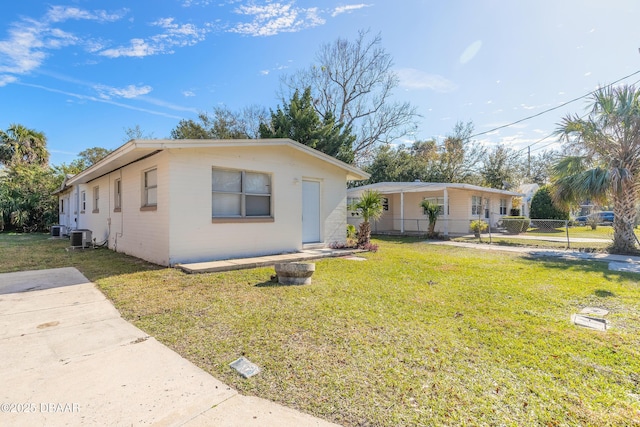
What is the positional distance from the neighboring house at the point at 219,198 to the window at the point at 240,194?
1.0 inches

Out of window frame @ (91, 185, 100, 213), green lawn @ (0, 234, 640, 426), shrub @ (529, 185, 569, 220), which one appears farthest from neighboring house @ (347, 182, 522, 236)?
window frame @ (91, 185, 100, 213)

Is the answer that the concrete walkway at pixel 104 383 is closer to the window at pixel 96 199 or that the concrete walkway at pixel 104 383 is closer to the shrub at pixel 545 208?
the window at pixel 96 199

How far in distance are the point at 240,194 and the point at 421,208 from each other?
13997mm

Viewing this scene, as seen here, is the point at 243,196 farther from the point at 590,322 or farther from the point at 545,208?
the point at 545,208

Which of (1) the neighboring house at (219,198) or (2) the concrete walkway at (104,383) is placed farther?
(1) the neighboring house at (219,198)

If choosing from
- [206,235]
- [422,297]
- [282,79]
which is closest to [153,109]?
[282,79]

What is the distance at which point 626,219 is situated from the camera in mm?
10430

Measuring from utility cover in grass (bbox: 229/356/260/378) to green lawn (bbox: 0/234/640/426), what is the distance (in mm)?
62

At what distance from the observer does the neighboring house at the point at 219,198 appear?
23.5ft

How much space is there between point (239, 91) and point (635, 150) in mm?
22187

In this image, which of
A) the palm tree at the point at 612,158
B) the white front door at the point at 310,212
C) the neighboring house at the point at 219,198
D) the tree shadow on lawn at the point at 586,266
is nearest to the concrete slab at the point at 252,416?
the neighboring house at the point at 219,198

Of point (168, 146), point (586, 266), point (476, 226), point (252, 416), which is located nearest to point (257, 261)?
point (168, 146)

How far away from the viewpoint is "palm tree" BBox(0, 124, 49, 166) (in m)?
23.8

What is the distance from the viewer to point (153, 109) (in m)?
23.2
